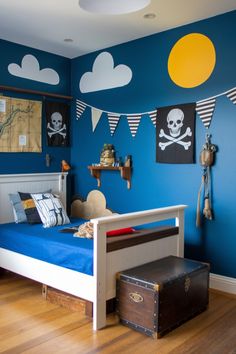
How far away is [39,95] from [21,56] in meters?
0.46

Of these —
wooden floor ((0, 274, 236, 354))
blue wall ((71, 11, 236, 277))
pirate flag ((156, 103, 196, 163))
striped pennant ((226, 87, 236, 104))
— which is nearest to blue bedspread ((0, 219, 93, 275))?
wooden floor ((0, 274, 236, 354))

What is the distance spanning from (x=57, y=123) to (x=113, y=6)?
5.92 ft

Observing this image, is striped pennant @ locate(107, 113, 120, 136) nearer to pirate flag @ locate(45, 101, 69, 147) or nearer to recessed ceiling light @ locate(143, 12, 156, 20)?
pirate flag @ locate(45, 101, 69, 147)

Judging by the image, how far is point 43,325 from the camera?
2574mm

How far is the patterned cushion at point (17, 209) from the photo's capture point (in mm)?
3723

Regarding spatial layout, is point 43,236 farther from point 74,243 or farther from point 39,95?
point 39,95

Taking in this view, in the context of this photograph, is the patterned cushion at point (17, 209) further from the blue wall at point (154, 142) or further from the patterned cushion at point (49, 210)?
the blue wall at point (154, 142)

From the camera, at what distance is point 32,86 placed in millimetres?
4141

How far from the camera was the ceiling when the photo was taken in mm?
2982

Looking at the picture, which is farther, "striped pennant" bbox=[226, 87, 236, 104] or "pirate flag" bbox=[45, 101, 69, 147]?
"pirate flag" bbox=[45, 101, 69, 147]

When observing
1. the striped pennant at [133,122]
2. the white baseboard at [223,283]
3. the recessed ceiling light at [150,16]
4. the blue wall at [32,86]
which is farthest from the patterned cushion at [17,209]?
the recessed ceiling light at [150,16]

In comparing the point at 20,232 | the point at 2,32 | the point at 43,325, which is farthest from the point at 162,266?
the point at 2,32

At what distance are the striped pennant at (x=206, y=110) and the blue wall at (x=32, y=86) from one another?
184 centimetres

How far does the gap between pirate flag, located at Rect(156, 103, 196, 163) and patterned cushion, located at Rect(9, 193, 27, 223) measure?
1.48 meters
